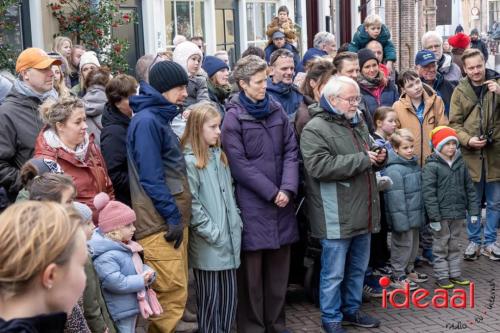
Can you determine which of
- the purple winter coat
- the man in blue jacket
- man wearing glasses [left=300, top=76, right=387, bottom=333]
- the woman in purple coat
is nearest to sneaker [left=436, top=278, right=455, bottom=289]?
man wearing glasses [left=300, top=76, right=387, bottom=333]

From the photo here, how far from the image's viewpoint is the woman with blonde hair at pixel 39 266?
1876mm

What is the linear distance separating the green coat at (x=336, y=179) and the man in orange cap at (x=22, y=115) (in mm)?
1835

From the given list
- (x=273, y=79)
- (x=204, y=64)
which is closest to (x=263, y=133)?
(x=273, y=79)

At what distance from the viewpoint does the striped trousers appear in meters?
5.03

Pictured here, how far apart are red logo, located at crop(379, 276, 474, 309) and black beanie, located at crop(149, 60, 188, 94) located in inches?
101

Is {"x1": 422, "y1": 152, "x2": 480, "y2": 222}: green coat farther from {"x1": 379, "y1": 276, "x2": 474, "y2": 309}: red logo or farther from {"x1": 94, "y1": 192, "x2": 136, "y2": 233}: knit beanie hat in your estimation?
{"x1": 94, "y1": 192, "x2": 136, "y2": 233}: knit beanie hat

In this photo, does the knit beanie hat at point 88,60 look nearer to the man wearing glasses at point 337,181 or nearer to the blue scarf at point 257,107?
the blue scarf at point 257,107

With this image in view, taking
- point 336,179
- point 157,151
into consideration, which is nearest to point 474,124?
point 336,179

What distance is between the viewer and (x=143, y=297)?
4391 millimetres

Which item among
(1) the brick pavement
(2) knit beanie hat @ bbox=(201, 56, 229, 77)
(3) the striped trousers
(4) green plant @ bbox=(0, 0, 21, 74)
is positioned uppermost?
(4) green plant @ bbox=(0, 0, 21, 74)

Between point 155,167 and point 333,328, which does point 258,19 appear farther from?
point 155,167

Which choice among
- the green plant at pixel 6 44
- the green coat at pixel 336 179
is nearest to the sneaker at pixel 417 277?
the green coat at pixel 336 179

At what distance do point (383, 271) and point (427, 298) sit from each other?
1.61 feet

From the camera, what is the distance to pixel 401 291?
6.28 meters
